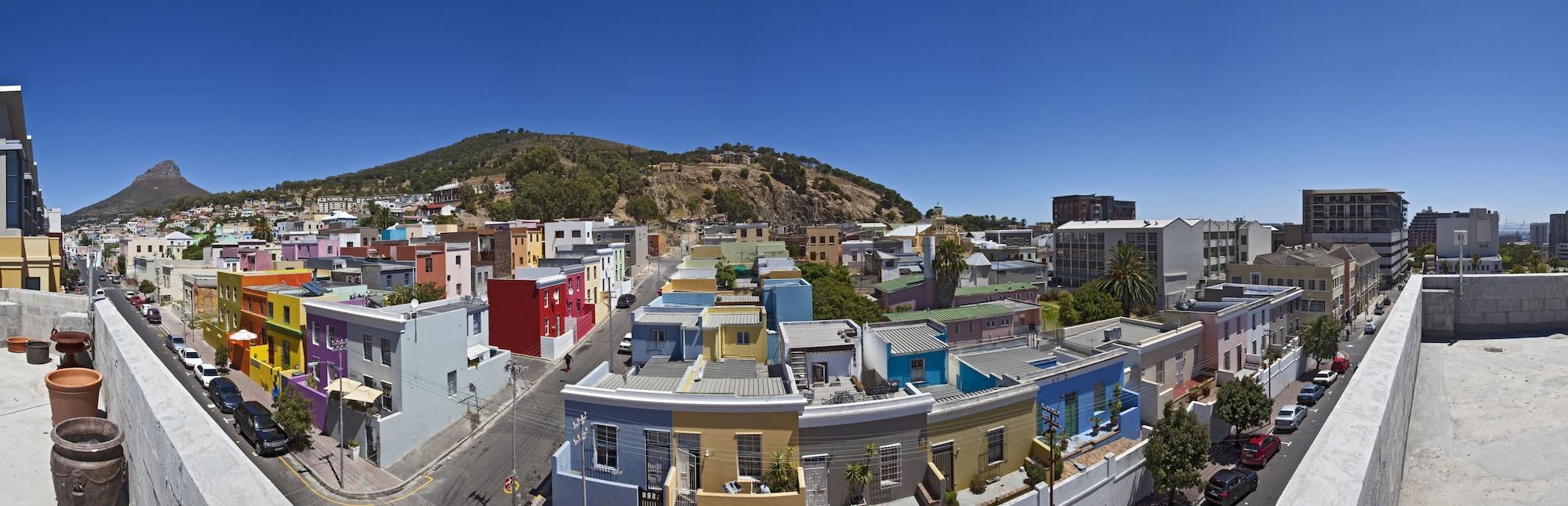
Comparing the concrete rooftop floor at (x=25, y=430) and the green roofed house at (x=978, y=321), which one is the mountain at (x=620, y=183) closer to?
the green roofed house at (x=978, y=321)

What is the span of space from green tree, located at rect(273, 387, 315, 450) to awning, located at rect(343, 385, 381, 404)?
1265 mm

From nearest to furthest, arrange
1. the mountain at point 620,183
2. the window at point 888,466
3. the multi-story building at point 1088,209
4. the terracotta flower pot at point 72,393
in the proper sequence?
the terracotta flower pot at point 72,393 → the window at point 888,466 → the mountain at point 620,183 → the multi-story building at point 1088,209

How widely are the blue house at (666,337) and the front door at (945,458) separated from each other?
35.5 feet

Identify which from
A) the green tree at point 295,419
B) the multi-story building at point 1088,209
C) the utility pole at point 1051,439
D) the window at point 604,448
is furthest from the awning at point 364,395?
the multi-story building at point 1088,209

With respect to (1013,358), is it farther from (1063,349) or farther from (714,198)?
(714,198)

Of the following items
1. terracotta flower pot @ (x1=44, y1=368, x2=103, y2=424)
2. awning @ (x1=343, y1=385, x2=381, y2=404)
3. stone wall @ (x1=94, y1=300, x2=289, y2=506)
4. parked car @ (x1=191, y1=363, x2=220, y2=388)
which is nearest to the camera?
stone wall @ (x1=94, y1=300, x2=289, y2=506)

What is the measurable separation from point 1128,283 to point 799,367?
25.4 m

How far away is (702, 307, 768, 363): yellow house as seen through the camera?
1008 inches

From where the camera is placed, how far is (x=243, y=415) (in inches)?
888

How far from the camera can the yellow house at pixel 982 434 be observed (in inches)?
672

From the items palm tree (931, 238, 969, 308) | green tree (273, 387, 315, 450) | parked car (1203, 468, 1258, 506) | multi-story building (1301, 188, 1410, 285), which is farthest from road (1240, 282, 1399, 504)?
multi-story building (1301, 188, 1410, 285)

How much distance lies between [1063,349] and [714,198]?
9023cm

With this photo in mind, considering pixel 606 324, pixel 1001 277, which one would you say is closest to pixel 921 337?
pixel 606 324

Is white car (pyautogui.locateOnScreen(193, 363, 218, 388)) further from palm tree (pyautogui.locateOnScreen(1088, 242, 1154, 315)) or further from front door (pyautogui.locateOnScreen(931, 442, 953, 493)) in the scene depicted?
palm tree (pyautogui.locateOnScreen(1088, 242, 1154, 315))
